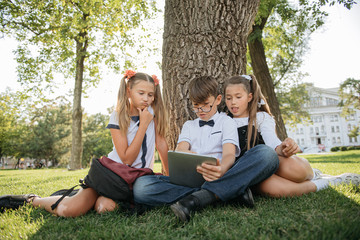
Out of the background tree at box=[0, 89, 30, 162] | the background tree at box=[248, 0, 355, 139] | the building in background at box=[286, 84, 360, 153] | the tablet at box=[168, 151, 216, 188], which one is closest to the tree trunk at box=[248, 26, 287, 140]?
the background tree at box=[248, 0, 355, 139]

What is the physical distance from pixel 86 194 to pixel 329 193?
2446mm

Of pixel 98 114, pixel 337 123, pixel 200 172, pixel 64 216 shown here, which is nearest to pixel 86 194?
pixel 64 216

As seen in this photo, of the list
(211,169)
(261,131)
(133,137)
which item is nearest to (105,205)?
(133,137)

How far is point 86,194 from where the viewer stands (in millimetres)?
2293

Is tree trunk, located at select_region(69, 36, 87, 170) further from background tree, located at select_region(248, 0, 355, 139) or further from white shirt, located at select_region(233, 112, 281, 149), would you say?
white shirt, located at select_region(233, 112, 281, 149)

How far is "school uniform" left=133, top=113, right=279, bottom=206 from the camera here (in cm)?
206

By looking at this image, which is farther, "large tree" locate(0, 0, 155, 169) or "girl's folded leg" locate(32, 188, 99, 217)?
"large tree" locate(0, 0, 155, 169)

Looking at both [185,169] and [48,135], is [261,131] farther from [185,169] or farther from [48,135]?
[48,135]

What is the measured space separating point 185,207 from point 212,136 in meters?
0.92

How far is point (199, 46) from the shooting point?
3240 millimetres

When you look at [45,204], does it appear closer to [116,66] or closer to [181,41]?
[181,41]

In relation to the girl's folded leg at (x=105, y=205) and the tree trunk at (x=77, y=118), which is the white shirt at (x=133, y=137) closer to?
the girl's folded leg at (x=105, y=205)

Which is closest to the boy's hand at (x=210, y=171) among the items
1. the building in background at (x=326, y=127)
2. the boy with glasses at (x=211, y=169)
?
the boy with glasses at (x=211, y=169)

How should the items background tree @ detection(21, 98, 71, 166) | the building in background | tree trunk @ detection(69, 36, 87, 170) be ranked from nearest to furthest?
tree trunk @ detection(69, 36, 87, 170) → background tree @ detection(21, 98, 71, 166) → the building in background
